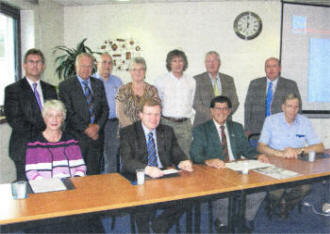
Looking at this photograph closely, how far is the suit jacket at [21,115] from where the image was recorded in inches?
96.5

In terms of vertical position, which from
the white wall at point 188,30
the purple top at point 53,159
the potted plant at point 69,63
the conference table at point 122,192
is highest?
the white wall at point 188,30

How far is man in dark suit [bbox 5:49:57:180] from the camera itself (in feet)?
8.04

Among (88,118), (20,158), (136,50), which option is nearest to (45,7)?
(136,50)

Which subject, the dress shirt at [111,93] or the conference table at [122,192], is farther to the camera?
the dress shirt at [111,93]

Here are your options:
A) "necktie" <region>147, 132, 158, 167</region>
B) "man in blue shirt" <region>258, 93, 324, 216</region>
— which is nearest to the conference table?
"necktie" <region>147, 132, 158, 167</region>

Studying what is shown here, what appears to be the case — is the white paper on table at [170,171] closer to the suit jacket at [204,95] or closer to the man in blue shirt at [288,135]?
the man in blue shirt at [288,135]

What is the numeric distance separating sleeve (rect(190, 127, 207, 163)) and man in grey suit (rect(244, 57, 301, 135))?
47.0 inches

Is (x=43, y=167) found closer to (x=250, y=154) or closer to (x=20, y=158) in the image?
(x=20, y=158)

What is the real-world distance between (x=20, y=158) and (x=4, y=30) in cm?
188

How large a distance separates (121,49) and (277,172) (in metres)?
2.98

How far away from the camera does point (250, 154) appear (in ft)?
8.08

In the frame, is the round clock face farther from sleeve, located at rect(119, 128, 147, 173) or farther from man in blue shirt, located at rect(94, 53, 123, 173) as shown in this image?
sleeve, located at rect(119, 128, 147, 173)

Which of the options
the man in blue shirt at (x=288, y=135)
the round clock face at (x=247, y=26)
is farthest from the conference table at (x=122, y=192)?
the round clock face at (x=247, y=26)

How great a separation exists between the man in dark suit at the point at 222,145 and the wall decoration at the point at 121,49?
2184 millimetres
